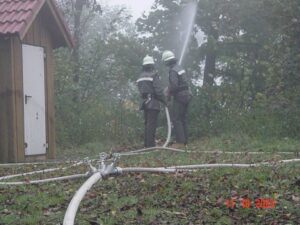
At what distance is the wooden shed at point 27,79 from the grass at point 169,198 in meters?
3.06

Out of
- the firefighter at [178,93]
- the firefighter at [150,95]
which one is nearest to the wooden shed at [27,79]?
the firefighter at [150,95]

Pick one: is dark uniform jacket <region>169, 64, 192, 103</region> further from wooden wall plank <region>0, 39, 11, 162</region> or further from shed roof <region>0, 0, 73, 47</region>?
wooden wall plank <region>0, 39, 11, 162</region>

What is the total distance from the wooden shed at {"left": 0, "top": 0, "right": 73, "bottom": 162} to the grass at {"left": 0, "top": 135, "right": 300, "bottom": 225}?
3.06 m

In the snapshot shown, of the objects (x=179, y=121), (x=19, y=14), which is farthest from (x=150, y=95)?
(x=19, y=14)

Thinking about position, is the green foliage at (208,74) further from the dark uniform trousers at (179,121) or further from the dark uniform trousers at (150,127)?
the dark uniform trousers at (150,127)

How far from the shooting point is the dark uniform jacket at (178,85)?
11.9 meters

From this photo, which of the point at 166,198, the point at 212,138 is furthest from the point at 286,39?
the point at 166,198

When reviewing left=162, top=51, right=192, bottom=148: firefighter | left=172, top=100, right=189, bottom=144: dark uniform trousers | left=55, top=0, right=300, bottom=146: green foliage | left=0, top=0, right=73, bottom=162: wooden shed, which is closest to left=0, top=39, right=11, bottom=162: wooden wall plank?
left=0, top=0, right=73, bottom=162: wooden shed

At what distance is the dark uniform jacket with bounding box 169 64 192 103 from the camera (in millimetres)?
11915

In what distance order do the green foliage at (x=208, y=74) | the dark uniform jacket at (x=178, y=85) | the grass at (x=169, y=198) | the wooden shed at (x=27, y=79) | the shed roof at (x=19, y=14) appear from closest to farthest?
the grass at (x=169, y=198) → the shed roof at (x=19, y=14) → the wooden shed at (x=27, y=79) → the dark uniform jacket at (x=178, y=85) → the green foliage at (x=208, y=74)

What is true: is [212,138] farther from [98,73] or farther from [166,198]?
[166,198]

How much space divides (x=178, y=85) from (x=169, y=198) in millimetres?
6520

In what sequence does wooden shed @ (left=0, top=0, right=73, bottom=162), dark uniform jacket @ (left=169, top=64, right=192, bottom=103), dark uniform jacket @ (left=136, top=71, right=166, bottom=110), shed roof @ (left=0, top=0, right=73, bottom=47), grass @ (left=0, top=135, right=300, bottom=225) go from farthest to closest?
dark uniform jacket @ (left=169, top=64, right=192, bottom=103) < dark uniform jacket @ (left=136, top=71, right=166, bottom=110) < wooden shed @ (left=0, top=0, right=73, bottom=162) < shed roof @ (left=0, top=0, right=73, bottom=47) < grass @ (left=0, top=135, right=300, bottom=225)

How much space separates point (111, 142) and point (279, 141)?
4.42m
